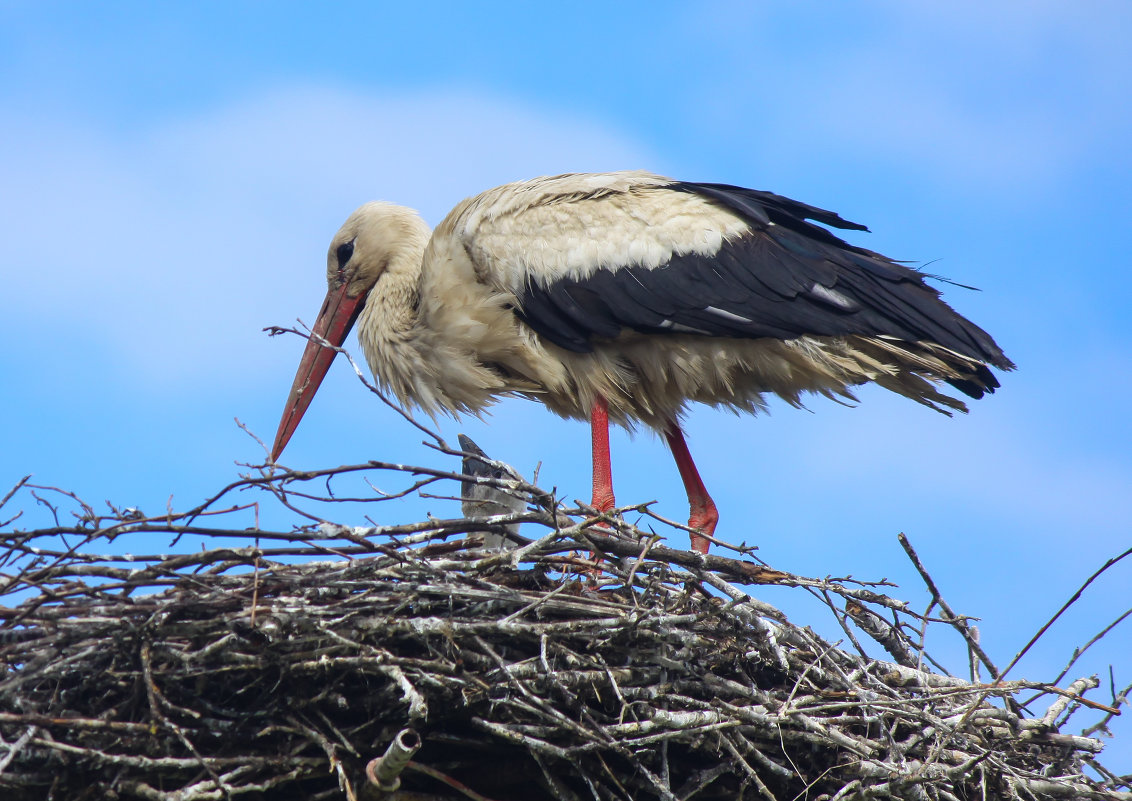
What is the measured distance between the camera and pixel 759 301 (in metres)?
4.93

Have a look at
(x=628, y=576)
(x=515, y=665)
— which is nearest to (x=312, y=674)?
(x=515, y=665)

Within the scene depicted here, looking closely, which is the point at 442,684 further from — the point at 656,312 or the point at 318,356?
the point at 318,356

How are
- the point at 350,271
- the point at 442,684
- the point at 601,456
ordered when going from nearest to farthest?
the point at 442,684, the point at 601,456, the point at 350,271

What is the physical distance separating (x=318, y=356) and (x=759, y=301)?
2.24 metres

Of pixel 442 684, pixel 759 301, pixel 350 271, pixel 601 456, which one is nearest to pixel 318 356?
pixel 350 271

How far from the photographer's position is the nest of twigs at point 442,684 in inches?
126

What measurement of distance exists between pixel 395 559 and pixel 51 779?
1008 mm

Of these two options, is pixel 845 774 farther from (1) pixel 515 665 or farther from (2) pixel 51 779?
(2) pixel 51 779

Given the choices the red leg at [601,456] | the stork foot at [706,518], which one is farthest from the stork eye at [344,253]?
the stork foot at [706,518]

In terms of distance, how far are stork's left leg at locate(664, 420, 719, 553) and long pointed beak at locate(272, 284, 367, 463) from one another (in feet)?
5.44

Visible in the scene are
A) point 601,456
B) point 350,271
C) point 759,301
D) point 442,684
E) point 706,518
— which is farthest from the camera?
point 350,271

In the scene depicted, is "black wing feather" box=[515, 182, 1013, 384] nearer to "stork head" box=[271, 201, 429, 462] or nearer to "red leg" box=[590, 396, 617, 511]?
"red leg" box=[590, 396, 617, 511]

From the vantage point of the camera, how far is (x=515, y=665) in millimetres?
3283

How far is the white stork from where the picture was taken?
4914 mm
